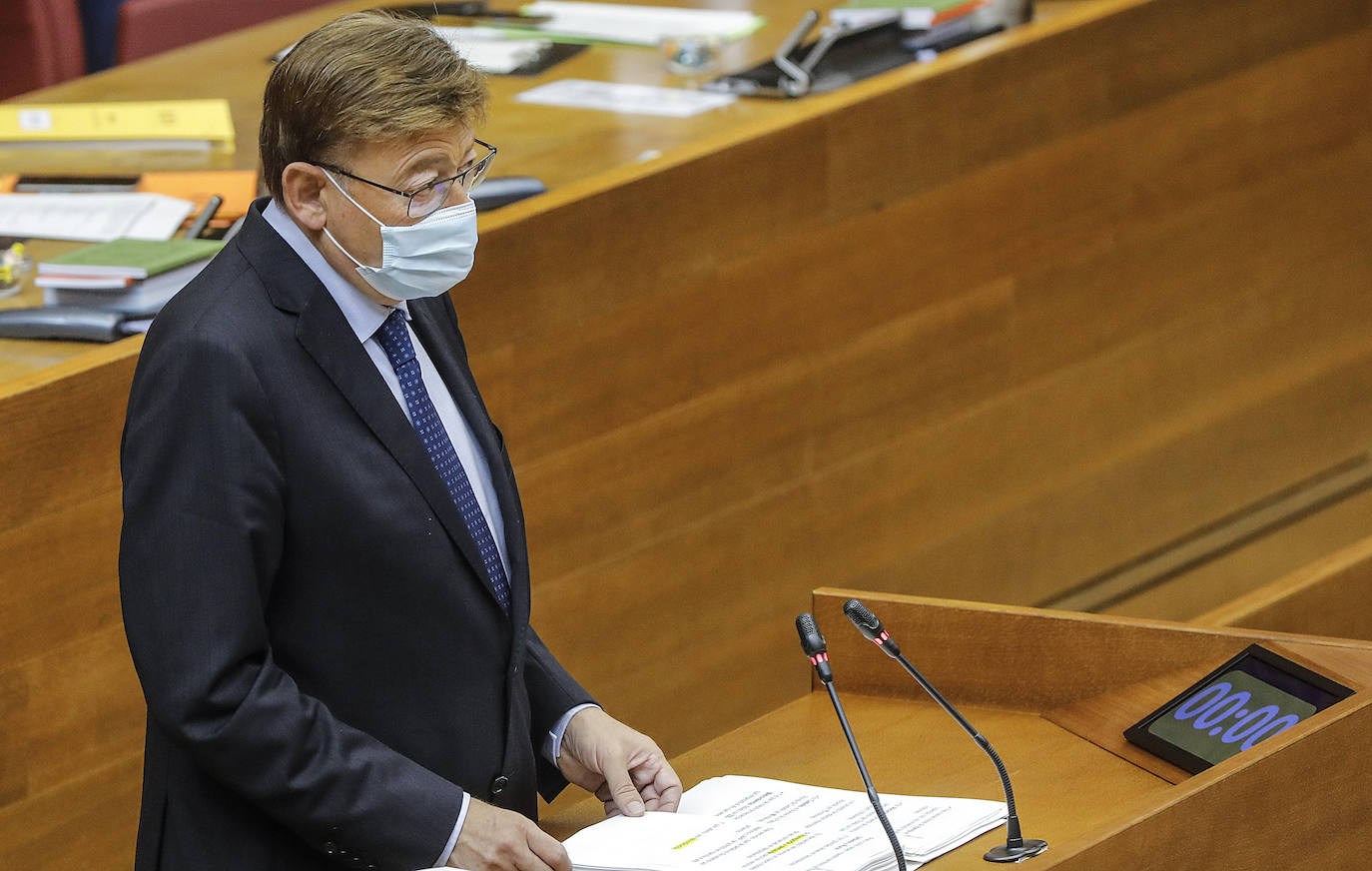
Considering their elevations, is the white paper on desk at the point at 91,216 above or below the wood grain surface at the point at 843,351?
above

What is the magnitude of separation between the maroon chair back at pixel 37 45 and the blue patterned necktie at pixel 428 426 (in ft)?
11.6

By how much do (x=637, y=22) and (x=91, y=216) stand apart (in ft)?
4.80

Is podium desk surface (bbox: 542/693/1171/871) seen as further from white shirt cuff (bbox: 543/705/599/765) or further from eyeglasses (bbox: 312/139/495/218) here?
eyeglasses (bbox: 312/139/495/218)

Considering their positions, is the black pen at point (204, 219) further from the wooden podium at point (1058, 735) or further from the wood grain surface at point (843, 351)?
the wooden podium at point (1058, 735)

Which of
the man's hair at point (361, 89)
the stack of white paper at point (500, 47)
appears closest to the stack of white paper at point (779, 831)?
the man's hair at point (361, 89)

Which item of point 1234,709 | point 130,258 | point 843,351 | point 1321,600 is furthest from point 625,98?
point 1234,709

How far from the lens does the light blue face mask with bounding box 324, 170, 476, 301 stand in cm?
161

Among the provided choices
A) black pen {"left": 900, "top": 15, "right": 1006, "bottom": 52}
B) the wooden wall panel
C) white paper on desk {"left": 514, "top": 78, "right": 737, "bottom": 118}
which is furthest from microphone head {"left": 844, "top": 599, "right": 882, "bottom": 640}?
black pen {"left": 900, "top": 15, "right": 1006, "bottom": 52}

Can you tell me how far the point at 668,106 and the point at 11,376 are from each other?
4.71ft

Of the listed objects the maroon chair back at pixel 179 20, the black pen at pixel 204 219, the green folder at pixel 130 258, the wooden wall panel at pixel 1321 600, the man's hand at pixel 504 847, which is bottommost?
the wooden wall panel at pixel 1321 600

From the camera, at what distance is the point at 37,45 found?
482 cm

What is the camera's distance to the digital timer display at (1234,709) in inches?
73.9

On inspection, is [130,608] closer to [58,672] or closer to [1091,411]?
[58,672]

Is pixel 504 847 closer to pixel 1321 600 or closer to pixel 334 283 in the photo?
pixel 334 283
